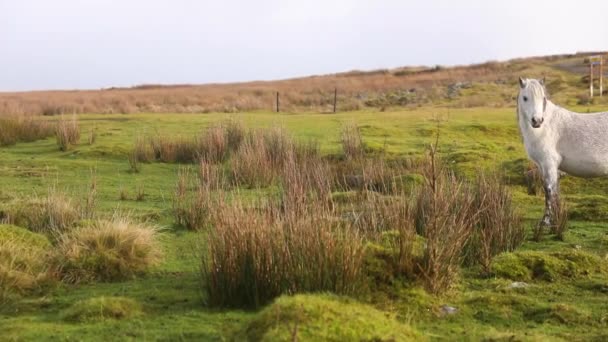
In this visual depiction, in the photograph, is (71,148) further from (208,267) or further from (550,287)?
(550,287)

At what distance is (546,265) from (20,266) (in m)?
4.91

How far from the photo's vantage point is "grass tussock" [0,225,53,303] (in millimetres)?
→ 6805

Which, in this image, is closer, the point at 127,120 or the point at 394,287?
the point at 394,287

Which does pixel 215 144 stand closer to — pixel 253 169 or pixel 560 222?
pixel 253 169

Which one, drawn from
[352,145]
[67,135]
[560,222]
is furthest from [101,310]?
[67,135]

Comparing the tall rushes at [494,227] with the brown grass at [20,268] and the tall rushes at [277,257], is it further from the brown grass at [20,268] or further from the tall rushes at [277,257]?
the brown grass at [20,268]

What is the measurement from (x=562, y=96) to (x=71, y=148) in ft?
75.1

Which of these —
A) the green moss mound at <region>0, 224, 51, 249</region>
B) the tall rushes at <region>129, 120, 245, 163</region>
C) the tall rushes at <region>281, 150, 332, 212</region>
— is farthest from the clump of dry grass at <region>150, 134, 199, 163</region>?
the green moss mound at <region>0, 224, 51, 249</region>

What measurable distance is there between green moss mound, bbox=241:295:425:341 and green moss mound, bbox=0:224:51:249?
3.59 m

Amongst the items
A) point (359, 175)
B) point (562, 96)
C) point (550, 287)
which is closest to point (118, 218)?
point (550, 287)

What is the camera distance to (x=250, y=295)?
6.31 meters

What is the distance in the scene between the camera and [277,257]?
6133mm

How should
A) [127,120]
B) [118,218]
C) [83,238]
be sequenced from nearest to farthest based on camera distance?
1. [83,238]
2. [118,218]
3. [127,120]

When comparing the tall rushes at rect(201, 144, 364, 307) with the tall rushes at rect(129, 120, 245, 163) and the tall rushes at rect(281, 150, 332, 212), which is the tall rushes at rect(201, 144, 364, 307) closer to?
the tall rushes at rect(281, 150, 332, 212)
